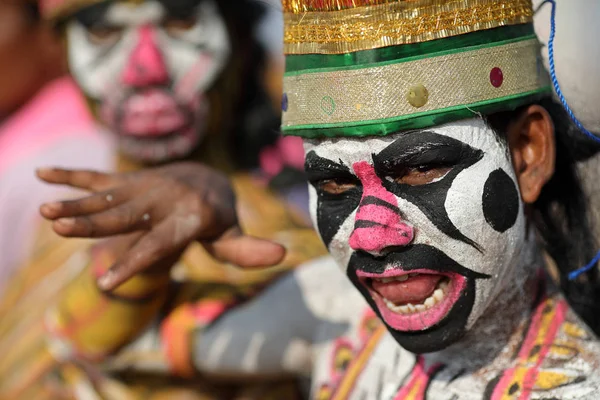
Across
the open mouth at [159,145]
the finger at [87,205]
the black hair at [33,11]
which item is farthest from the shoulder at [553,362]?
the black hair at [33,11]

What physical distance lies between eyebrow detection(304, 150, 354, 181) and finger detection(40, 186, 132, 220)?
1.36 ft

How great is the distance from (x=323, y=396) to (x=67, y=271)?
1.22 m

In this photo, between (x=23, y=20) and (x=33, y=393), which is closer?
(x=33, y=393)

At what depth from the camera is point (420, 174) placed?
1627 millimetres

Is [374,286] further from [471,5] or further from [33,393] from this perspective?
[33,393]

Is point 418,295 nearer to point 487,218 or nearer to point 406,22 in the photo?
point 487,218

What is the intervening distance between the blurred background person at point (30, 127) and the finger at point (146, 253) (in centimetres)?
183

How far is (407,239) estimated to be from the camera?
161 centimetres

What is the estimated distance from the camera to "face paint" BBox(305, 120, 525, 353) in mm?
1603

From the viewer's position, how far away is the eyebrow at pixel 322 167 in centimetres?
167

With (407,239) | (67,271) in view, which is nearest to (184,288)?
(67,271)

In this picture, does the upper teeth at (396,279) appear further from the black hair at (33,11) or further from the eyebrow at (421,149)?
the black hair at (33,11)

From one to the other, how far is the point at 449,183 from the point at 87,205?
0.71 metres

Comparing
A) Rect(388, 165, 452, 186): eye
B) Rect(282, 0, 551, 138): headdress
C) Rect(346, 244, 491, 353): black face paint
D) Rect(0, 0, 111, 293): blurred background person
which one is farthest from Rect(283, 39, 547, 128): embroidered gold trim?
Rect(0, 0, 111, 293): blurred background person
